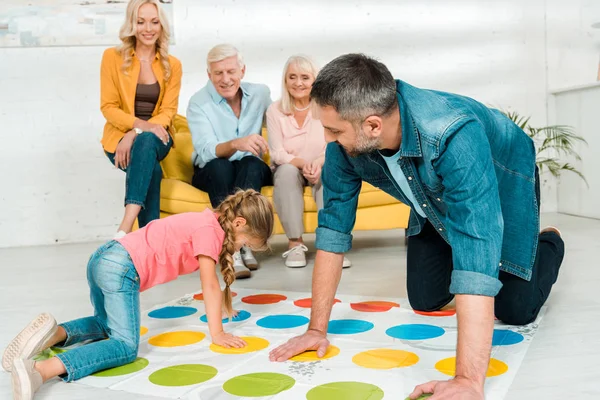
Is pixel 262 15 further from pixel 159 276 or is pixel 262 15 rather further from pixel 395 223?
pixel 159 276

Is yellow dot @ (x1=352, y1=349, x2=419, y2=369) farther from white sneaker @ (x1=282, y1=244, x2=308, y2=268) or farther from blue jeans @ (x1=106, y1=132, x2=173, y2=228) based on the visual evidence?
blue jeans @ (x1=106, y1=132, x2=173, y2=228)

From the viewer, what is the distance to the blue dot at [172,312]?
2.24 meters

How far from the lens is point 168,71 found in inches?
128

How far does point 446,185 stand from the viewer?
135cm

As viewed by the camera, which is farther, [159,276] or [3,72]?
[3,72]

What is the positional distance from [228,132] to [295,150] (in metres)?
0.37

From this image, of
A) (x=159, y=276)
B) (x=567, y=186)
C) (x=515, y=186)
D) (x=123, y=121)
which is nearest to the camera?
(x=515, y=186)

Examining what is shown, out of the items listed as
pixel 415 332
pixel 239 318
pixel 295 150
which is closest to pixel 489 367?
pixel 415 332

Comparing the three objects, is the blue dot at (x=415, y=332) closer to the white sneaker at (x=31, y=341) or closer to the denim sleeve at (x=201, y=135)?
the white sneaker at (x=31, y=341)

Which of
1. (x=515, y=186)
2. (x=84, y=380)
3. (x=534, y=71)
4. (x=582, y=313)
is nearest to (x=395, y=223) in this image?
(x=582, y=313)

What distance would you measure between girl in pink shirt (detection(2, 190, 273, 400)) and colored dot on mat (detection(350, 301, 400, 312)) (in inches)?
20.1

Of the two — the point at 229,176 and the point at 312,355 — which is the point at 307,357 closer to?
the point at 312,355

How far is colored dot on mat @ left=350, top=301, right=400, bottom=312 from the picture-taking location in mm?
2223

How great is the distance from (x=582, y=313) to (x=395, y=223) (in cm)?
129
